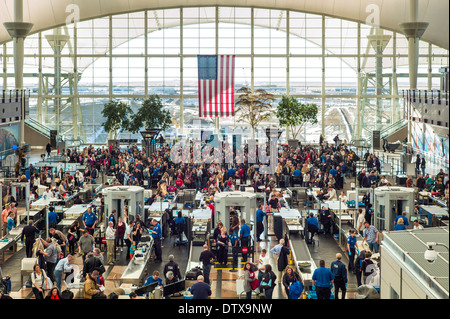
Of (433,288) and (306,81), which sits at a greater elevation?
(306,81)

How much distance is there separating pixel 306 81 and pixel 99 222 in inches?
1223

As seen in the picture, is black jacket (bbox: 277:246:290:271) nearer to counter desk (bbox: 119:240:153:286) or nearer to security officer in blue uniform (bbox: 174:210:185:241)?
counter desk (bbox: 119:240:153:286)

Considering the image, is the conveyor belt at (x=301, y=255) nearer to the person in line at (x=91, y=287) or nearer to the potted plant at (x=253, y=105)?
the person in line at (x=91, y=287)

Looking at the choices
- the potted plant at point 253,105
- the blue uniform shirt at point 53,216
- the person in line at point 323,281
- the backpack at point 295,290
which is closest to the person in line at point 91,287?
the backpack at point 295,290

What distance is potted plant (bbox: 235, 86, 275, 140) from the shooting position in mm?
47625

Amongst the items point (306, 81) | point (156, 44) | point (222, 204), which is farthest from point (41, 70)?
point (222, 204)

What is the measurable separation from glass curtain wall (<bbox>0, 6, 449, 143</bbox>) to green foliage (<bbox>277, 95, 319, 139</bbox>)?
3044mm

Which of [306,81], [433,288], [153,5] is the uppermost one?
[153,5]

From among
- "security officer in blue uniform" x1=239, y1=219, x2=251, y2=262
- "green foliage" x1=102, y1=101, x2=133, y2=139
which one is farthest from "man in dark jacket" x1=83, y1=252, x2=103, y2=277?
"green foliage" x1=102, y1=101, x2=133, y2=139

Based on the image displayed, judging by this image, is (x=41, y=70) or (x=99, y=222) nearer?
(x=99, y=222)

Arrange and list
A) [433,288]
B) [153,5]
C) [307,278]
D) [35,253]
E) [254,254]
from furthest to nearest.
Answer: [153,5], [254,254], [35,253], [307,278], [433,288]
